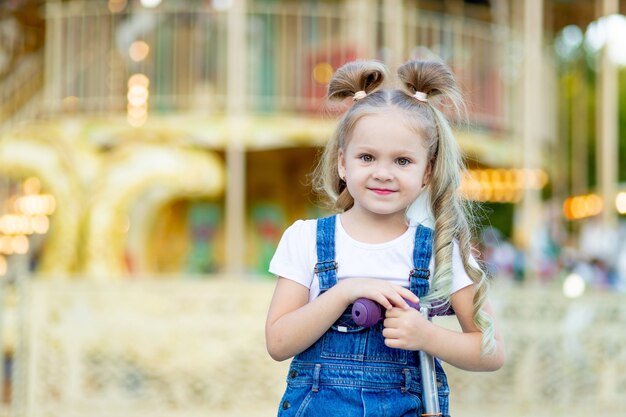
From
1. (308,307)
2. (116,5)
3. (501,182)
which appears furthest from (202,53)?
(308,307)

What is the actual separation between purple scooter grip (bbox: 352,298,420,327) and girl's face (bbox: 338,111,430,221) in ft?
0.76

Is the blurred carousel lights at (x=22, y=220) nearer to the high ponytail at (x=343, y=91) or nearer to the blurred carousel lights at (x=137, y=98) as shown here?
the blurred carousel lights at (x=137, y=98)

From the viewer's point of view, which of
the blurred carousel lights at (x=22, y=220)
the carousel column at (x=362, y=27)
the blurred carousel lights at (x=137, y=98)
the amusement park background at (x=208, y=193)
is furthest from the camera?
the blurred carousel lights at (x=22, y=220)

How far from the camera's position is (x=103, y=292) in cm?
860

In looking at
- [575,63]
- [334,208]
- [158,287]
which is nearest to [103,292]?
[158,287]

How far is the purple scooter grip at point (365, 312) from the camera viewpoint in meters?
2.37

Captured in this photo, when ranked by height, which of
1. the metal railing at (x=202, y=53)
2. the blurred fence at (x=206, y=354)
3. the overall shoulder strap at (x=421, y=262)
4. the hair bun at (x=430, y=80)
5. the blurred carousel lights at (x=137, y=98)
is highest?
the metal railing at (x=202, y=53)

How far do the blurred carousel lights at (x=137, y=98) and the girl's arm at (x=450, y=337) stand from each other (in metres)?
9.98

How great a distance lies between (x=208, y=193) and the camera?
38.9 ft

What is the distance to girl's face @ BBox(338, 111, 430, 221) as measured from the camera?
2.50 meters

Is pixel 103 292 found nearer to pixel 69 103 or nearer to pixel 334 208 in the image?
pixel 69 103

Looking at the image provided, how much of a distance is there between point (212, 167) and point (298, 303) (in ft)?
30.9

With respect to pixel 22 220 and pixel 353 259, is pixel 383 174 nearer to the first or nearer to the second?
pixel 353 259

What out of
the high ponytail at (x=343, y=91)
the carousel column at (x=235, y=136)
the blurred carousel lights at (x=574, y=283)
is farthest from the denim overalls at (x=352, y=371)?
the blurred carousel lights at (x=574, y=283)
